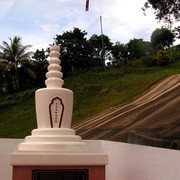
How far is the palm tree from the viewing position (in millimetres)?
24562

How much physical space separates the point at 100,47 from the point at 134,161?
2542cm

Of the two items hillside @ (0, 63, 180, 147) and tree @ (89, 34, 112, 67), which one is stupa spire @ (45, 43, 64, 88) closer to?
hillside @ (0, 63, 180, 147)

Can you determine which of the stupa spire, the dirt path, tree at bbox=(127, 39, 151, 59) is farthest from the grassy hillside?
the stupa spire

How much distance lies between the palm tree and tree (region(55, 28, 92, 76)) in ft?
9.53

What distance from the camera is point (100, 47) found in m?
30.6

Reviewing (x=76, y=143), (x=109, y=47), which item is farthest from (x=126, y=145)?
→ (x=109, y=47)

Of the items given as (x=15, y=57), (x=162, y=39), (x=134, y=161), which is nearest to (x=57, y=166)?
(x=134, y=161)

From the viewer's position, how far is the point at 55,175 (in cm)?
512

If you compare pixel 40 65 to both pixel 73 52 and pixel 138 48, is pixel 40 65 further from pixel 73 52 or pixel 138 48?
pixel 138 48

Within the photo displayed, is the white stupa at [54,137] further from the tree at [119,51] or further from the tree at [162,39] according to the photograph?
the tree at [162,39]

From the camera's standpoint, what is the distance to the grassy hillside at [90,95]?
A: 17219 mm

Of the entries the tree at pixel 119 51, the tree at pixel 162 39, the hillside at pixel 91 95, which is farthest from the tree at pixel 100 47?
the hillside at pixel 91 95

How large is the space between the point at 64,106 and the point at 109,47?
2568 centimetres

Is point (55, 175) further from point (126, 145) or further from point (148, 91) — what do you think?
point (148, 91)
